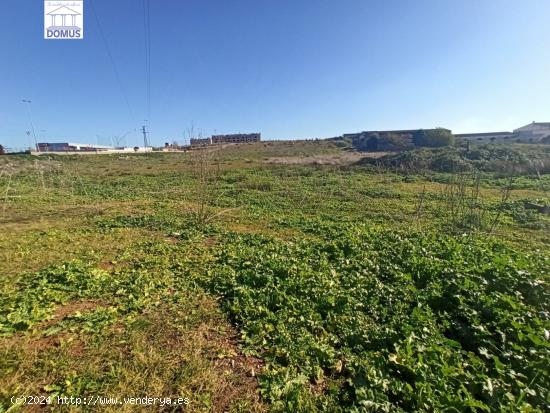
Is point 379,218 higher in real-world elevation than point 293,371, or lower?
higher

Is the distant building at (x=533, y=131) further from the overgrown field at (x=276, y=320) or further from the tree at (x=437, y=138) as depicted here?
the overgrown field at (x=276, y=320)

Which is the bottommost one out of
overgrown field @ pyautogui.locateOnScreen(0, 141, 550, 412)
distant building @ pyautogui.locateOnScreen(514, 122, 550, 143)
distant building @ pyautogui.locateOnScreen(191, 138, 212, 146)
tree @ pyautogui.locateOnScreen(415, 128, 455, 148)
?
overgrown field @ pyautogui.locateOnScreen(0, 141, 550, 412)

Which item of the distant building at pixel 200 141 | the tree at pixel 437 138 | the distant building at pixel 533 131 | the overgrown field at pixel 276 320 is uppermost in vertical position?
the distant building at pixel 533 131

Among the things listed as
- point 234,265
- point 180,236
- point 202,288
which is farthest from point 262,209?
point 202,288

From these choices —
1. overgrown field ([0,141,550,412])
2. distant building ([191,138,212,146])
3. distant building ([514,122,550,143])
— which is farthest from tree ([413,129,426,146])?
distant building ([191,138,212,146])

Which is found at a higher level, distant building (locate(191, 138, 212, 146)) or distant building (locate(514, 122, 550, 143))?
distant building (locate(514, 122, 550, 143))

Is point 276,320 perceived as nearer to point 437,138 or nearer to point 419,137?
point 437,138

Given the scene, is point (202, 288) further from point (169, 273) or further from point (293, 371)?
point (293, 371)

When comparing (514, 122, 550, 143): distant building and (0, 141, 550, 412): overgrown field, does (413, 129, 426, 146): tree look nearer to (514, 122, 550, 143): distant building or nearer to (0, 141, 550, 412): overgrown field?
(514, 122, 550, 143): distant building

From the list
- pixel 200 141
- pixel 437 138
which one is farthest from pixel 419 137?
pixel 200 141

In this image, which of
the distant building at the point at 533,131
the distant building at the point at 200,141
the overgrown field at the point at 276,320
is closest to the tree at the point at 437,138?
the distant building at the point at 533,131

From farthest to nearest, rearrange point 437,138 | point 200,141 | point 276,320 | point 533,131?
point 533,131
point 437,138
point 200,141
point 276,320

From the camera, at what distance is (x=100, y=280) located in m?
4.67

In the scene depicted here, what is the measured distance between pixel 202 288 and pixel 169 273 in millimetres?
878
